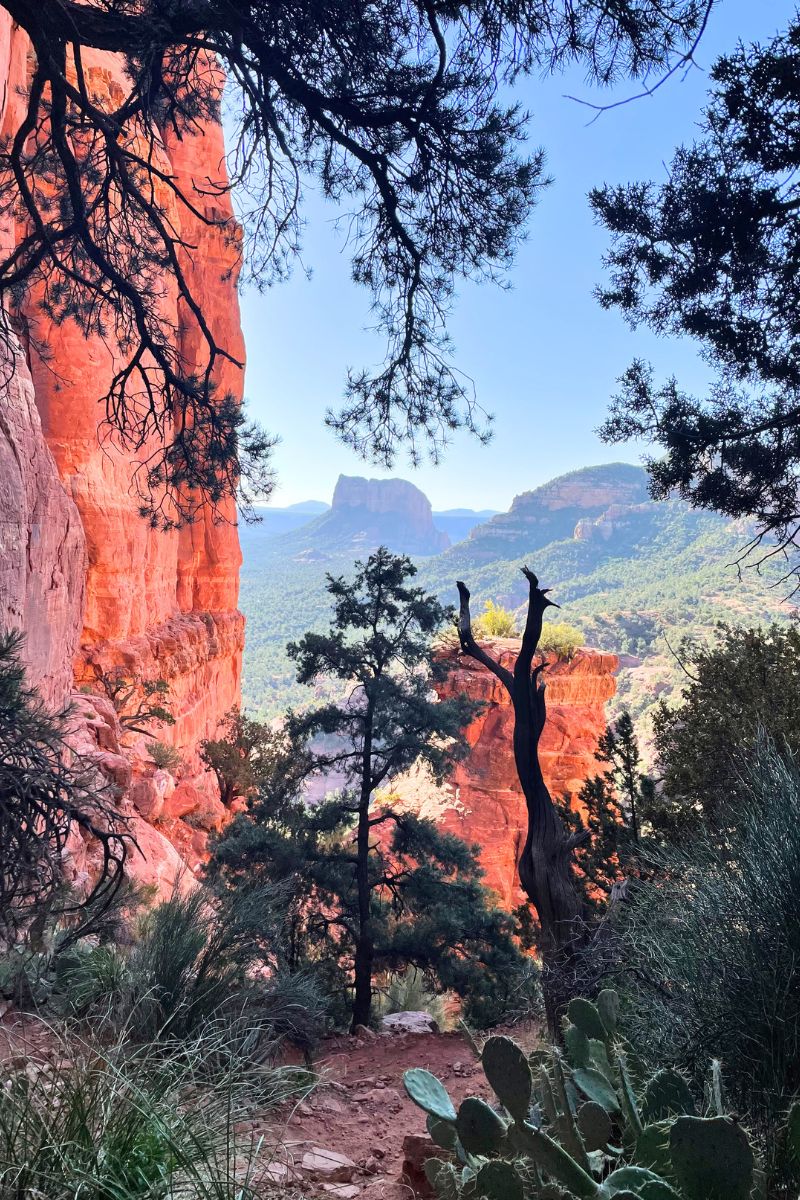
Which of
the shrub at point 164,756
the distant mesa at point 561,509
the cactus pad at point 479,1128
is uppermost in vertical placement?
the distant mesa at point 561,509

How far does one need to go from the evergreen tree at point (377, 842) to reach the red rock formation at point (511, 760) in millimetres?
11693

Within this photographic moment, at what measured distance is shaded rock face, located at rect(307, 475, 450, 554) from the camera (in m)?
131

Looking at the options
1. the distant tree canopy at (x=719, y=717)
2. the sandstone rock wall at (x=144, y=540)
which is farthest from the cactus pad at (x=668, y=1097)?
the sandstone rock wall at (x=144, y=540)

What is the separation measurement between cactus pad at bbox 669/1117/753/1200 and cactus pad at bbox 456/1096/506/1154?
0.53 m

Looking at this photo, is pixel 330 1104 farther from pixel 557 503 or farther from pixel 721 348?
pixel 557 503

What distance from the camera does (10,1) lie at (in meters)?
2.88

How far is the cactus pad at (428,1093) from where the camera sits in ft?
5.93

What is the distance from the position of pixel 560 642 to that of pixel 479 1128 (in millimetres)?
21061

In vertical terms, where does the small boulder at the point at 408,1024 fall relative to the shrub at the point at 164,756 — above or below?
below

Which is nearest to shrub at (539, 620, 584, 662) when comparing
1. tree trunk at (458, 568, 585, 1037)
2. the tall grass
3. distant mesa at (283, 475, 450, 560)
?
tree trunk at (458, 568, 585, 1037)

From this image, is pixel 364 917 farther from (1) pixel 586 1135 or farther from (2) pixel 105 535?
(2) pixel 105 535

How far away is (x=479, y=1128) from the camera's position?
5.43ft

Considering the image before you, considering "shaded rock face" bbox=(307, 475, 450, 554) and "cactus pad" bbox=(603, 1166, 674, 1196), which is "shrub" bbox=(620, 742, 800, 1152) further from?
"shaded rock face" bbox=(307, 475, 450, 554)

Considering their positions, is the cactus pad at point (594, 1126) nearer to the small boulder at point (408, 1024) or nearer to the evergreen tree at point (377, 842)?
the small boulder at point (408, 1024)
